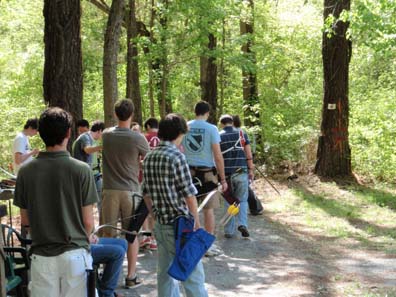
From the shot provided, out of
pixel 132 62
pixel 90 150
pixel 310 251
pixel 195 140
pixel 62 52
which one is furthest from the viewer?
pixel 132 62

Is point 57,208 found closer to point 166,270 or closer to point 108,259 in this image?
point 108,259

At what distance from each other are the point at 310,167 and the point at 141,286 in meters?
10.4

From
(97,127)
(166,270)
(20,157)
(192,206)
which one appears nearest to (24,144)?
(20,157)

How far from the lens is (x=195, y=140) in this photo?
312 inches

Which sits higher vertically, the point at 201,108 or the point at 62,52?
the point at 62,52

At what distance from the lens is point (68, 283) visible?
3904mm

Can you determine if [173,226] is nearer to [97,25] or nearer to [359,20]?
[359,20]

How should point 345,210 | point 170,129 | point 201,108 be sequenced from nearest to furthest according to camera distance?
point 170,129, point 201,108, point 345,210

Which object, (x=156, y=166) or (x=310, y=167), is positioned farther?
(x=310, y=167)

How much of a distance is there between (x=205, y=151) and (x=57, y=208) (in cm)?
419

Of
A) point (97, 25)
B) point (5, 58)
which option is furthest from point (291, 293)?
point (5, 58)

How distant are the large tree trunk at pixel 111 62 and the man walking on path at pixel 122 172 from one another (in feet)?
14.3

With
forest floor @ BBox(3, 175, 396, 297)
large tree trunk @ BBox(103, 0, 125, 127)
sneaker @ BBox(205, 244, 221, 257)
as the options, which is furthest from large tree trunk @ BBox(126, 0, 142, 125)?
sneaker @ BBox(205, 244, 221, 257)

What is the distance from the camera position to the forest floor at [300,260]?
6832mm
